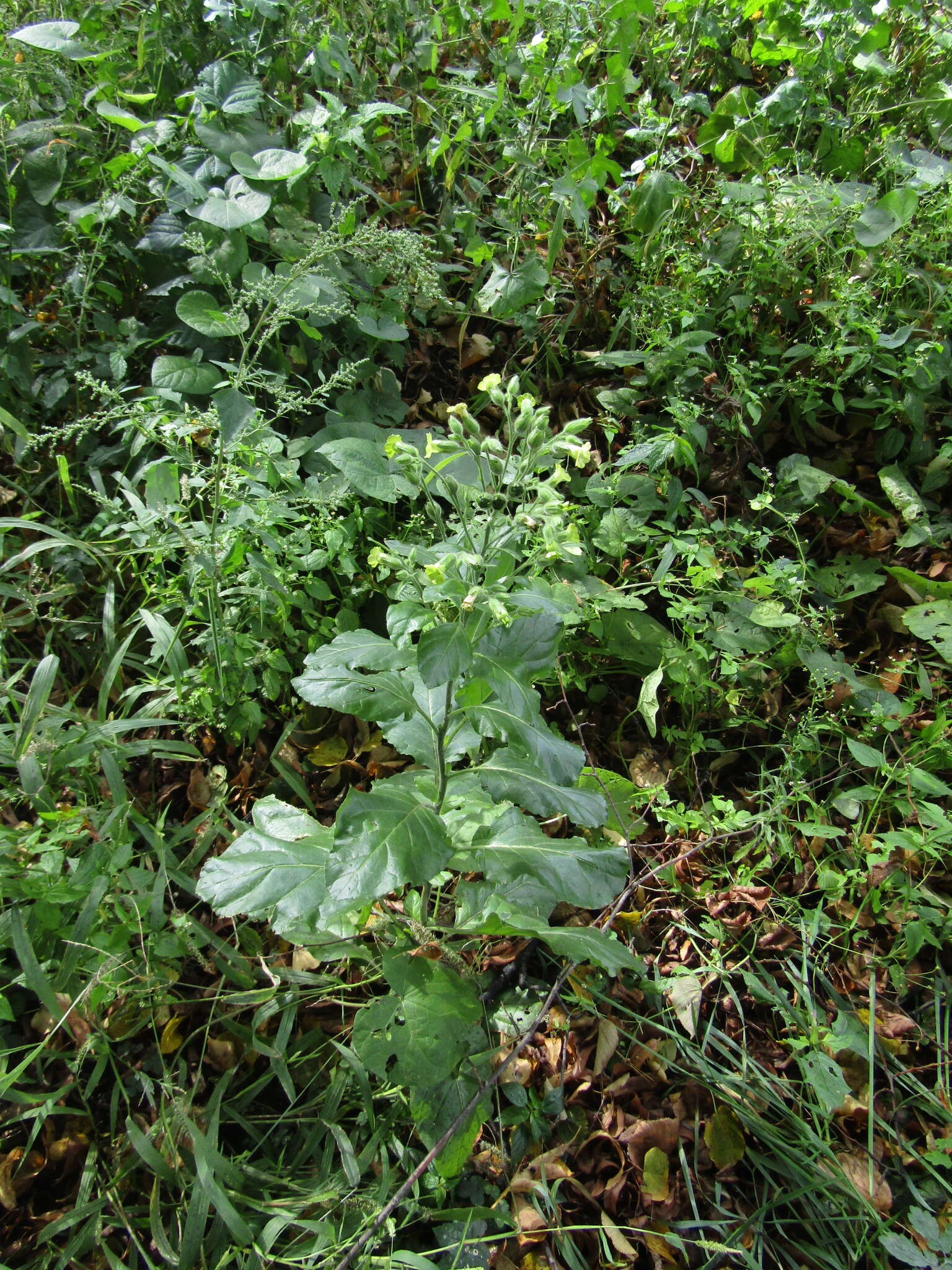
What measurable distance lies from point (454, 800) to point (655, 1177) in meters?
1.06

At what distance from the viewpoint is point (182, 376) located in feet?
8.68

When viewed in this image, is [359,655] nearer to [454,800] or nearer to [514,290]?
[454,800]

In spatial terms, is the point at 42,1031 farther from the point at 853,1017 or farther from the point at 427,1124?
the point at 853,1017

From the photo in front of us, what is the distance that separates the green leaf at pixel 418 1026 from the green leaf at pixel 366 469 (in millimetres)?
1439

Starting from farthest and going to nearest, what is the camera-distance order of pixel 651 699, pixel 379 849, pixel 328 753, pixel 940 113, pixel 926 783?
pixel 940 113 < pixel 328 753 < pixel 651 699 < pixel 926 783 < pixel 379 849

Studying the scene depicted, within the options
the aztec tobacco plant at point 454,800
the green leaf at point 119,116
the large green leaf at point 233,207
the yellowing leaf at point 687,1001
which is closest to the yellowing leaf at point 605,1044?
the yellowing leaf at point 687,1001

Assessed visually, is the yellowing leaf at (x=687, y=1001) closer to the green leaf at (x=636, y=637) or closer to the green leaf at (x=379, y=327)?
the green leaf at (x=636, y=637)

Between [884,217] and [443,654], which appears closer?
[443,654]

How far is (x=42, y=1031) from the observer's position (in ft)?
6.40

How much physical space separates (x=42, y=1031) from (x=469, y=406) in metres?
2.58

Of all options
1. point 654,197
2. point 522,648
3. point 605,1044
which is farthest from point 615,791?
point 654,197

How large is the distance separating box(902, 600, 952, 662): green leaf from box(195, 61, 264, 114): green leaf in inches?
119

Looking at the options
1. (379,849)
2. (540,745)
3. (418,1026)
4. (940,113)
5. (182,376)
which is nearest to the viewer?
(379,849)

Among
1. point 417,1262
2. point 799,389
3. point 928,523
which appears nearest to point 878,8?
point 799,389
